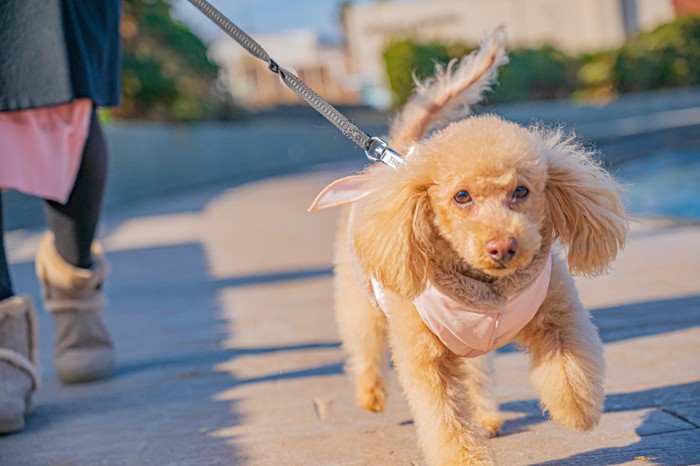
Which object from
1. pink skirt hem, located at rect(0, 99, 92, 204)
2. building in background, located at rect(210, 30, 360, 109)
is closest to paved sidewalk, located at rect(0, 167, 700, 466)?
pink skirt hem, located at rect(0, 99, 92, 204)

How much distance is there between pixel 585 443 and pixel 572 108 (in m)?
30.6

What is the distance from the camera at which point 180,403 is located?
329 cm

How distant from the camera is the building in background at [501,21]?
45906mm

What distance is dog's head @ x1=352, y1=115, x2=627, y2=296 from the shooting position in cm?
211

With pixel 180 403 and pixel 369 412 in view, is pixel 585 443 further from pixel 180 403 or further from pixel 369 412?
pixel 180 403

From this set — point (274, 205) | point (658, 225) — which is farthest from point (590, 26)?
A: point (658, 225)

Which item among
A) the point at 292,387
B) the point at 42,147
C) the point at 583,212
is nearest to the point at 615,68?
the point at 292,387

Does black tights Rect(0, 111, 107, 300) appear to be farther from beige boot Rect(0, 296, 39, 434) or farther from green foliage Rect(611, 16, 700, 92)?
green foliage Rect(611, 16, 700, 92)

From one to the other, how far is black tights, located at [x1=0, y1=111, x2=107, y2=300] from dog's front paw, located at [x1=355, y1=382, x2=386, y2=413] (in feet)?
3.98

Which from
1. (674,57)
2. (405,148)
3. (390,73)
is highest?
(405,148)

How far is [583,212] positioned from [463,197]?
315mm

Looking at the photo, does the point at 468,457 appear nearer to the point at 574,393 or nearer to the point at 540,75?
the point at 574,393

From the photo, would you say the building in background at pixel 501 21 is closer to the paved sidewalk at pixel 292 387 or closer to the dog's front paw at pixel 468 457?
the paved sidewalk at pixel 292 387

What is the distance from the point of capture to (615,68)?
36.2m
